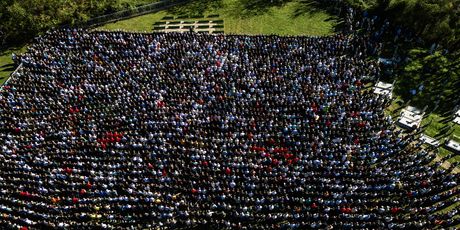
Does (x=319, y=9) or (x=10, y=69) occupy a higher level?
(x=319, y=9)

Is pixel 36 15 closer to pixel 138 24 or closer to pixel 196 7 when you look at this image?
pixel 138 24

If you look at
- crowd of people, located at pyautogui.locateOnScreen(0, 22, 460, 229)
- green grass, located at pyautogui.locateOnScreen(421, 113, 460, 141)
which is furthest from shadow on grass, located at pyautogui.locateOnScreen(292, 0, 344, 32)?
green grass, located at pyautogui.locateOnScreen(421, 113, 460, 141)

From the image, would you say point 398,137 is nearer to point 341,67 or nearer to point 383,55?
point 341,67

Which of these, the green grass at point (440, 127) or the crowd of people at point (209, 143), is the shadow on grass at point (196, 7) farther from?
the green grass at point (440, 127)

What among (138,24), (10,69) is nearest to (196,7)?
(138,24)

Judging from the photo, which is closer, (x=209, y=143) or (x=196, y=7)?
(x=209, y=143)

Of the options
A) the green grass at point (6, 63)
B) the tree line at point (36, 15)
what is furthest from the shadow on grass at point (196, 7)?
the green grass at point (6, 63)
